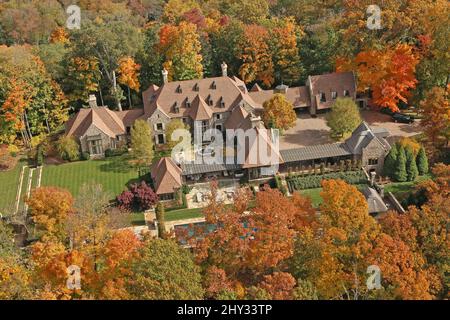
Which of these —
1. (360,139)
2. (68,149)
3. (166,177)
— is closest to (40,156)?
(68,149)

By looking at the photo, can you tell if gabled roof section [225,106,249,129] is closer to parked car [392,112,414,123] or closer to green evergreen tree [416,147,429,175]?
parked car [392,112,414,123]

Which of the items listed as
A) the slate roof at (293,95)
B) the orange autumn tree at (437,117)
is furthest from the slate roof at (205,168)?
the orange autumn tree at (437,117)

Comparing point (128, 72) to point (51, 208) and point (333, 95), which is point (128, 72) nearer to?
point (333, 95)

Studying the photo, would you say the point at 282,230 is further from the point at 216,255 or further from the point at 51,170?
the point at 51,170

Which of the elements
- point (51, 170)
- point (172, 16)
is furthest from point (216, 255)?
point (172, 16)

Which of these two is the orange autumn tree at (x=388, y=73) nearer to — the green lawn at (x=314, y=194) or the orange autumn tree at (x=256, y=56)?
the orange autumn tree at (x=256, y=56)
